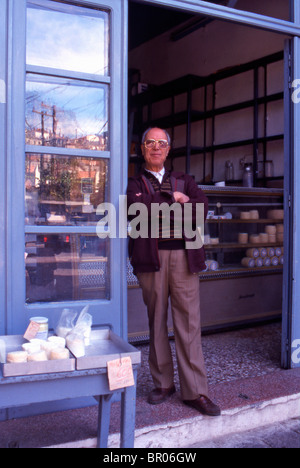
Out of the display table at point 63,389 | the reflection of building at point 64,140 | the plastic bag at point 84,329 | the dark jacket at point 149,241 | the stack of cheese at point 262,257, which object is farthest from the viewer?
the stack of cheese at point 262,257

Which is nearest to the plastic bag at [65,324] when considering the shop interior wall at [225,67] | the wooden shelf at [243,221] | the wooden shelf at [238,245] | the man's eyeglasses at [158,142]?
the man's eyeglasses at [158,142]

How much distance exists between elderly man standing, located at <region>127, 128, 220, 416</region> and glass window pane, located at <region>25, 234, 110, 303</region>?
0.22 m

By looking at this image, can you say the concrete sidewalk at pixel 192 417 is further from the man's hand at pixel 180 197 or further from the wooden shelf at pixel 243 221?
the wooden shelf at pixel 243 221

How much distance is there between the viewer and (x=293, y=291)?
3.73 metres

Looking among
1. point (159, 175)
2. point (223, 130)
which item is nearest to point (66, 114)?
point (159, 175)

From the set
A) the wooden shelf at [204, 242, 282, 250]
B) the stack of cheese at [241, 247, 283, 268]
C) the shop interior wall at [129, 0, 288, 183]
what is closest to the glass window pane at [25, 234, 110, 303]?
the wooden shelf at [204, 242, 282, 250]

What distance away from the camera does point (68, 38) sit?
9.41 feet

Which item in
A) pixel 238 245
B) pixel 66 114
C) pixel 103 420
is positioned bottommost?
pixel 103 420

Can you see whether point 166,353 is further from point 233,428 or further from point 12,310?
point 12,310

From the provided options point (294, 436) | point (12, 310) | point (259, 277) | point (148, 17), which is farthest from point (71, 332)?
point (148, 17)

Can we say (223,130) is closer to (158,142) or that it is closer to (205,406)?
(158,142)

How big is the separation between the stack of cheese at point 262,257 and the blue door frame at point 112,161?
1642 mm

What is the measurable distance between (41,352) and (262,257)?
3.87 m

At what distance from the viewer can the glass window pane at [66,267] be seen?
279cm
